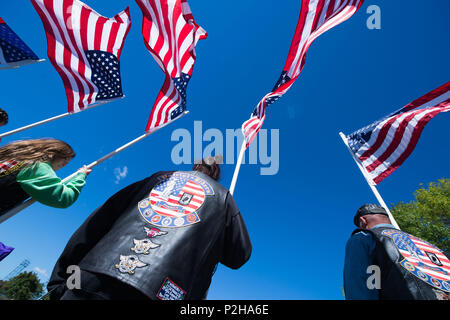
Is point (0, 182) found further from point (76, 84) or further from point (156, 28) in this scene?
point (156, 28)

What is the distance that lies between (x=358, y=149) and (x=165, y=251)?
6.19 m

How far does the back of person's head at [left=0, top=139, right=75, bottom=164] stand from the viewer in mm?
2185

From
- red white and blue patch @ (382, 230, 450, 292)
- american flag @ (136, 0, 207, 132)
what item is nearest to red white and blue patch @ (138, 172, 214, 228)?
red white and blue patch @ (382, 230, 450, 292)

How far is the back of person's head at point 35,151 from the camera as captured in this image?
218 centimetres

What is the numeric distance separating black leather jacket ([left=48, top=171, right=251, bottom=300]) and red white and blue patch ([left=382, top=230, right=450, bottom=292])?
5.81 ft

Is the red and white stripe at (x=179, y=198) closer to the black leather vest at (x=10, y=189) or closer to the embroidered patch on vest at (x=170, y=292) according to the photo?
the embroidered patch on vest at (x=170, y=292)

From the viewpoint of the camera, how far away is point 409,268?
2.27 m

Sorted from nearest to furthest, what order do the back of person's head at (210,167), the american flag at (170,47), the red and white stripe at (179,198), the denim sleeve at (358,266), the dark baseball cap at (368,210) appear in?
the red and white stripe at (179,198) → the denim sleeve at (358,266) → the back of person's head at (210,167) → the dark baseball cap at (368,210) → the american flag at (170,47)

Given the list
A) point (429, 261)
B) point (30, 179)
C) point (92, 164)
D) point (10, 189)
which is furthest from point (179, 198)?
point (429, 261)

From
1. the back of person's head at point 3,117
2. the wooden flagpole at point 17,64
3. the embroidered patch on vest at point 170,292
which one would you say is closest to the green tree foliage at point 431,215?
the embroidered patch on vest at point 170,292

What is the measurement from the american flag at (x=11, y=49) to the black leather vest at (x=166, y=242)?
5.73 m

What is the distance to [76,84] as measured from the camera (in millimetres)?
4938

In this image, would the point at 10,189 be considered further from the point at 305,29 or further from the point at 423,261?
the point at 305,29
